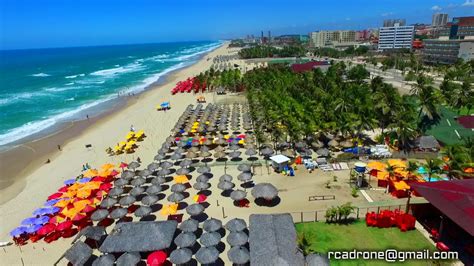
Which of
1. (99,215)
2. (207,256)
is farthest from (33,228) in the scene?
(207,256)

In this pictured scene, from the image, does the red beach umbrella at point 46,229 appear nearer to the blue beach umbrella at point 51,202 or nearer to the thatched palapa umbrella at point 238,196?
the blue beach umbrella at point 51,202

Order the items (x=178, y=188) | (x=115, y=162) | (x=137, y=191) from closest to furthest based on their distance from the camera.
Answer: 1. (x=178, y=188)
2. (x=137, y=191)
3. (x=115, y=162)

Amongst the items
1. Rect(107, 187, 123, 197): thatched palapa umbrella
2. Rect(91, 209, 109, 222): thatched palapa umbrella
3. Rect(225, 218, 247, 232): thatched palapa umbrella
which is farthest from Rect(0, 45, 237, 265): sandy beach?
Rect(225, 218, 247, 232): thatched palapa umbrella

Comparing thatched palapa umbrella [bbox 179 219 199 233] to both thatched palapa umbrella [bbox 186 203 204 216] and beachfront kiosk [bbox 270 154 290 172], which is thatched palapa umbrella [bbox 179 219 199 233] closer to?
thatched palapa umbrella [bbox 186 203 204 216]

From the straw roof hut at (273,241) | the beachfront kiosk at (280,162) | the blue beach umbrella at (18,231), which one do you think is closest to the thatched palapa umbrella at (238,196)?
the straw roof hut at (273,241)

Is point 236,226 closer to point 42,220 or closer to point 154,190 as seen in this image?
point 154,190

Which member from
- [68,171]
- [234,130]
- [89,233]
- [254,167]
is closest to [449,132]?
[254,167]
